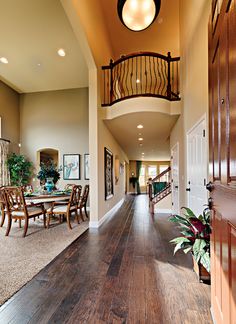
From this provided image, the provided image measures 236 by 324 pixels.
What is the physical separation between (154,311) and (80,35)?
4562mm

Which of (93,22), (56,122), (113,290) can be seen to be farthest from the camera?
(56,122)

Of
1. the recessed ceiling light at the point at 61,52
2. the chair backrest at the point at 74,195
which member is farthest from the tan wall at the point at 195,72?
the recessed ceiling light at the point at 61,52

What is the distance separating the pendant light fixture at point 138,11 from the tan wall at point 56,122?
4040 mm

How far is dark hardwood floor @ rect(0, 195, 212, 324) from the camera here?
159 cm

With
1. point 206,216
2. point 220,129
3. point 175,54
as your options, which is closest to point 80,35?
point 220,129

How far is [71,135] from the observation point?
23.0 feet

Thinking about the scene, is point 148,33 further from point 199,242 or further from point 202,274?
point 202,274

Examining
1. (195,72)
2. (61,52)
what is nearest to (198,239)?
(195,72)

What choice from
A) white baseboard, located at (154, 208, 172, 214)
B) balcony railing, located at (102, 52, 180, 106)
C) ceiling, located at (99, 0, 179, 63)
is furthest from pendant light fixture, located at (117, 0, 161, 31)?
white baseboard, located at (154, 208, 172, 214)

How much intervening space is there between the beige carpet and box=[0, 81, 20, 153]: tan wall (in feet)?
12.1

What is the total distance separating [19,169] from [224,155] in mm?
6950

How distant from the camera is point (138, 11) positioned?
3.02 m

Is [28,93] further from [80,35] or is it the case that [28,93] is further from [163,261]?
[163,261]

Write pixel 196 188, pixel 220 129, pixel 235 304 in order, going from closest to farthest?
pixel 235 304, pixel 220 129, pixel 196 188
